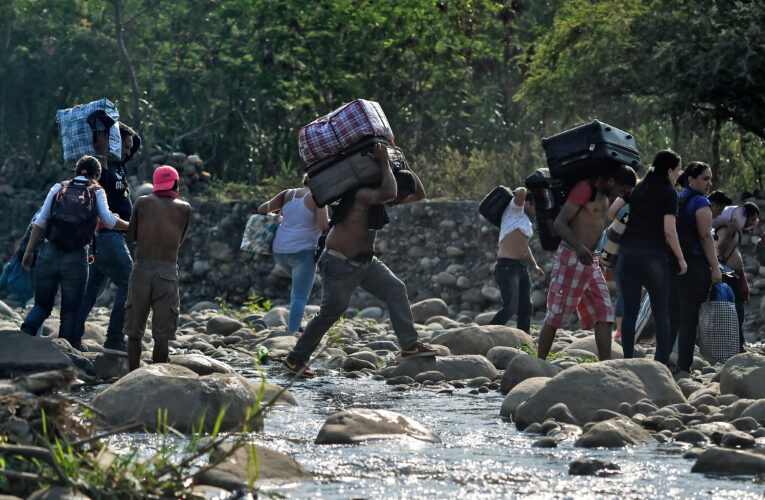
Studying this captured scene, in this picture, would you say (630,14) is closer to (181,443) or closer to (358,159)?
(358,159)

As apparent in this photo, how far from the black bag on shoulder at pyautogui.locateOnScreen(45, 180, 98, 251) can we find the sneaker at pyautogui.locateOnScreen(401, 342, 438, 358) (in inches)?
102

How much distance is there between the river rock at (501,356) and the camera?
1002cm

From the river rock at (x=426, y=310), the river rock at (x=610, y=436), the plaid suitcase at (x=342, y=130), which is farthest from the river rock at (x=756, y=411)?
the river rock at (x=426, y=310)

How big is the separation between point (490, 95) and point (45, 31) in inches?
507

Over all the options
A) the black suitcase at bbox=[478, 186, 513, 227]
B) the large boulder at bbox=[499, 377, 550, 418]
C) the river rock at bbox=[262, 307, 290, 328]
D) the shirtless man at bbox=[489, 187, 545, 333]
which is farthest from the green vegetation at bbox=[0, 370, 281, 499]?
the river rock at bbox=[262, 307, 290, 328]

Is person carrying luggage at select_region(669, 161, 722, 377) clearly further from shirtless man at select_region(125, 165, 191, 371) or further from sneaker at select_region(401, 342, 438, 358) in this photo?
shirtless man at select_region(125, 165, 191, 371)

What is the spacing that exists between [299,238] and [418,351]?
2707mm

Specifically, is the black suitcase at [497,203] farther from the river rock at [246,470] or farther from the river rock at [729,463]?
the river rock at [246,470]

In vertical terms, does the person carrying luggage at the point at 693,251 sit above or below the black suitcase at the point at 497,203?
below

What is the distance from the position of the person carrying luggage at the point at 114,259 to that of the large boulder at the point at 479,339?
2997mm

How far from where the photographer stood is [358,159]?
837 centimetres

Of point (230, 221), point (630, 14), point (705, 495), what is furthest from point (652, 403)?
point (230, 221)

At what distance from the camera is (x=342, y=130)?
837 cm

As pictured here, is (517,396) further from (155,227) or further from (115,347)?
(115,347)
